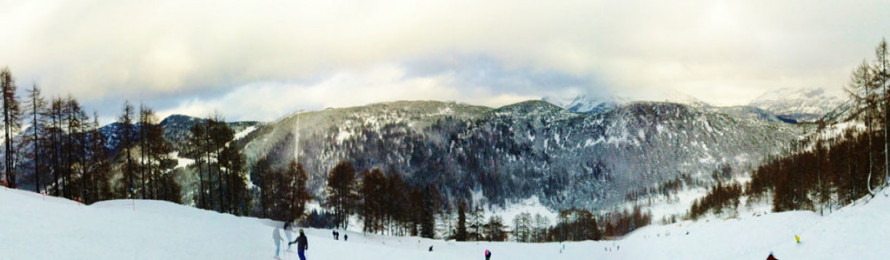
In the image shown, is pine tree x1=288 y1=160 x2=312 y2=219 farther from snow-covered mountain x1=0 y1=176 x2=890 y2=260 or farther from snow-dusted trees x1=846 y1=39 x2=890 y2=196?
snow-dusted trees x1=846 y1=39 x2=890 y2=196

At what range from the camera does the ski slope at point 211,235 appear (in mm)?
17984

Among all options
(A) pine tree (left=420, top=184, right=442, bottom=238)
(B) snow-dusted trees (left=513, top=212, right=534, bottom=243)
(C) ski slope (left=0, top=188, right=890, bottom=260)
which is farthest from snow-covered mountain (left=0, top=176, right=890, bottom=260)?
(B) snow-dusted trees (left=513, top=212, right=534, bottom=243)

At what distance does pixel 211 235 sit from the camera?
77.2 ft

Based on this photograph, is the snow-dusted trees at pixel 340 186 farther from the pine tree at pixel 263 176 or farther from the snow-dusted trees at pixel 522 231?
the snow-dusted trees at pixel 522 231

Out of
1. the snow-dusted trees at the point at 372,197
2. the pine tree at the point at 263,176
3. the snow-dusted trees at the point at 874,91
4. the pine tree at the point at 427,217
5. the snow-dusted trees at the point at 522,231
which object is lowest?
the snow-dusted trees at the point at 522,231

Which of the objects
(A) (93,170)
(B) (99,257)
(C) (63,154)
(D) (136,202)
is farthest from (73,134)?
(B) (99,257)

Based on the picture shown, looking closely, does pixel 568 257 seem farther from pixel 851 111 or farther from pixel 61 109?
pixel 61 109

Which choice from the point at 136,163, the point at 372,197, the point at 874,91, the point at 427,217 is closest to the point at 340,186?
the point at 372,197

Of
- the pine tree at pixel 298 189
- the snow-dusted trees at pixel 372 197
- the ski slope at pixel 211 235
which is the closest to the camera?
the ski slope at pixel 211 235

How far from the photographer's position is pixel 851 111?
4516 centimetres

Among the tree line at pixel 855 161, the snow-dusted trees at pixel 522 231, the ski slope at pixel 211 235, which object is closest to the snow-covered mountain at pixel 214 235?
the ski slope at pixel 211 235

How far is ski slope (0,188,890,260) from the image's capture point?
17984mm

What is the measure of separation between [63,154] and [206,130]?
1160 cm

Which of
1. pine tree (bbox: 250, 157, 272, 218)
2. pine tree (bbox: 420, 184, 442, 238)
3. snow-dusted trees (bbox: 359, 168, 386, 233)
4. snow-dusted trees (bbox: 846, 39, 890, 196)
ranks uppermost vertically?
snow-dusted trees (bbox: 846, 39, 890, 196)
